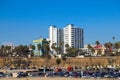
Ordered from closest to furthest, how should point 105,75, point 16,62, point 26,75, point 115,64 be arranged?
point 105,75, point 26,75, point 115,64, point 16,62

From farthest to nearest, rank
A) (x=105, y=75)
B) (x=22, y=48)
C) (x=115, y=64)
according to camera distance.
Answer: (x=22, y=48)
(x=115, y=64)
(x=105, y=75)

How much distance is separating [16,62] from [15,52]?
29.6 m

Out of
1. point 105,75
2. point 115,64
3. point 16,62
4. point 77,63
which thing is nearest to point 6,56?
point 16,62

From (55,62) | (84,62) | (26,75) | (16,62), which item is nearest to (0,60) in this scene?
(16,62)

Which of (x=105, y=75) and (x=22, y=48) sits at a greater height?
(x=22, y=48)

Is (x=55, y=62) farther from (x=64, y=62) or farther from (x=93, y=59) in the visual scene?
(x=93, y=59)

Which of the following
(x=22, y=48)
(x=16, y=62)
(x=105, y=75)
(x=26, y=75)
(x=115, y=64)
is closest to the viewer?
(x=105, y=75)

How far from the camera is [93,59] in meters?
147

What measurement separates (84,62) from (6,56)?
4119 centimetres

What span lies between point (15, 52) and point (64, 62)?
115 feet

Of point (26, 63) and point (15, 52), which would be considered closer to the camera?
point (26, 63)

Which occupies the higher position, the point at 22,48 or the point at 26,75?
the point at 22,48

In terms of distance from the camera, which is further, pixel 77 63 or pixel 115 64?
pixel 77 63

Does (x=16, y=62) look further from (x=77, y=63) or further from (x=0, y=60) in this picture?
(x=77, y=63)
